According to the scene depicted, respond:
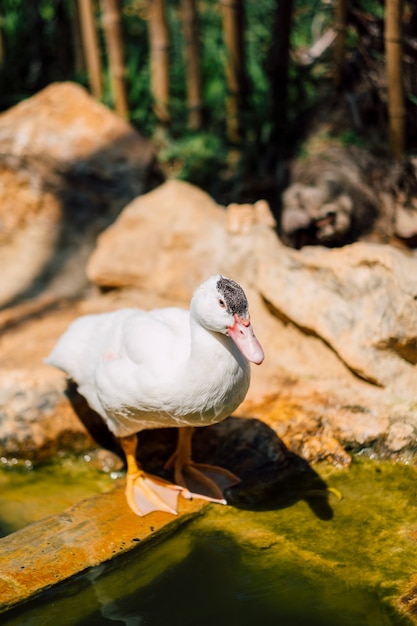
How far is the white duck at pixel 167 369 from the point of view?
10.1 feet

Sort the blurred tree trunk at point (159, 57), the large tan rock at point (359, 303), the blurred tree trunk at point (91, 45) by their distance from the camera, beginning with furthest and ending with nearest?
1. the blurred tree trunk at point (91, 45)
2. the blurred tree trunk at point (159, 57)
3. the large tan rock at point (359, 303)

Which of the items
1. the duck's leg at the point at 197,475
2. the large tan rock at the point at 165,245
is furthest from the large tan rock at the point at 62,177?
the duck's leg at the point at 197,475

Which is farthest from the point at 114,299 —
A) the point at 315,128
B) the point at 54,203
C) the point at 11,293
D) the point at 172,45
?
the point at 172,45

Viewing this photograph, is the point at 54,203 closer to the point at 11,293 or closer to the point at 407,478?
the point at 11,293

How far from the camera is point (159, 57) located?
6.89 meters

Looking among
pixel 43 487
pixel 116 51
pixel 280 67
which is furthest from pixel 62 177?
pixel 43 487

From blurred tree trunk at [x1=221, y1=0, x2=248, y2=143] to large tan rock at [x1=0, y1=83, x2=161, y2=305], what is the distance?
992 mm

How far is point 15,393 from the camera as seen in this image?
13.4 ft

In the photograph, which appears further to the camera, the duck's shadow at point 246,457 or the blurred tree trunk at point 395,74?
the blurred tree trunk at point 395,74

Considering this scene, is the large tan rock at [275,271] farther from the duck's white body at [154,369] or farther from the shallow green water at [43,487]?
the shallow green water at [43,487]

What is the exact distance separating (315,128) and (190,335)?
366 cm

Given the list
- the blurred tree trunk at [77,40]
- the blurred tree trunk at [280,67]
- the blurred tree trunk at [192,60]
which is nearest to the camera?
the blurred tree trunk at [280,67]

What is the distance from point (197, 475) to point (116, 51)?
4.43 meters

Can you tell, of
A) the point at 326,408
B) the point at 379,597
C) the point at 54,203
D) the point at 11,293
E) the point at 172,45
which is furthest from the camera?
the point at 172,45
